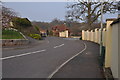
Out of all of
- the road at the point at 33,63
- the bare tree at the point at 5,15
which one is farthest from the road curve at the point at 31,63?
the bare tree at the point at 5,15

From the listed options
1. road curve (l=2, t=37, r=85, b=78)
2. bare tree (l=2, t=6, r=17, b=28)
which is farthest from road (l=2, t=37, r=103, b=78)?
bare tree (l=2, t=6, r=17, b=28)

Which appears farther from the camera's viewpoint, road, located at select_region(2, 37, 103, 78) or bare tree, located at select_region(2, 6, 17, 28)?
bare tree, located at select_region(2, 6, 17, 28)

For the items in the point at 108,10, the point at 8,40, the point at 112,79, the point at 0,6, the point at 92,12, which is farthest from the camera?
the point at 92,12

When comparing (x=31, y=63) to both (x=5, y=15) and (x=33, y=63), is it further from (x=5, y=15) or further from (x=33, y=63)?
(x=5, y=15)

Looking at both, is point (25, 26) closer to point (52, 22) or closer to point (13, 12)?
point (13, 12)

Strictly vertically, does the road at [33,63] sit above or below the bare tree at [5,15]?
below

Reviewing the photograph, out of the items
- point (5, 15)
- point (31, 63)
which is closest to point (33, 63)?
point (31, 63)

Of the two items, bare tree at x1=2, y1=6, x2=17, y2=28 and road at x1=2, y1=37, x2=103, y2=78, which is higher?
bare tree at x1=2, y1=6, x2=17, y2=28

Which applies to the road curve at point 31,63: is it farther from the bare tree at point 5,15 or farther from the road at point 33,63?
the bare tree at point 5,15

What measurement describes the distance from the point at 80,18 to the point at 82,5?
2862mm

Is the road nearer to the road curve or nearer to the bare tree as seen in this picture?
the road curve

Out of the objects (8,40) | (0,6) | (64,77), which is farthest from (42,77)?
(0,6)

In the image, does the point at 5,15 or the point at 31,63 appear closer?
the point at 31,63

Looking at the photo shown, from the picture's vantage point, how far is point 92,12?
3641cm
